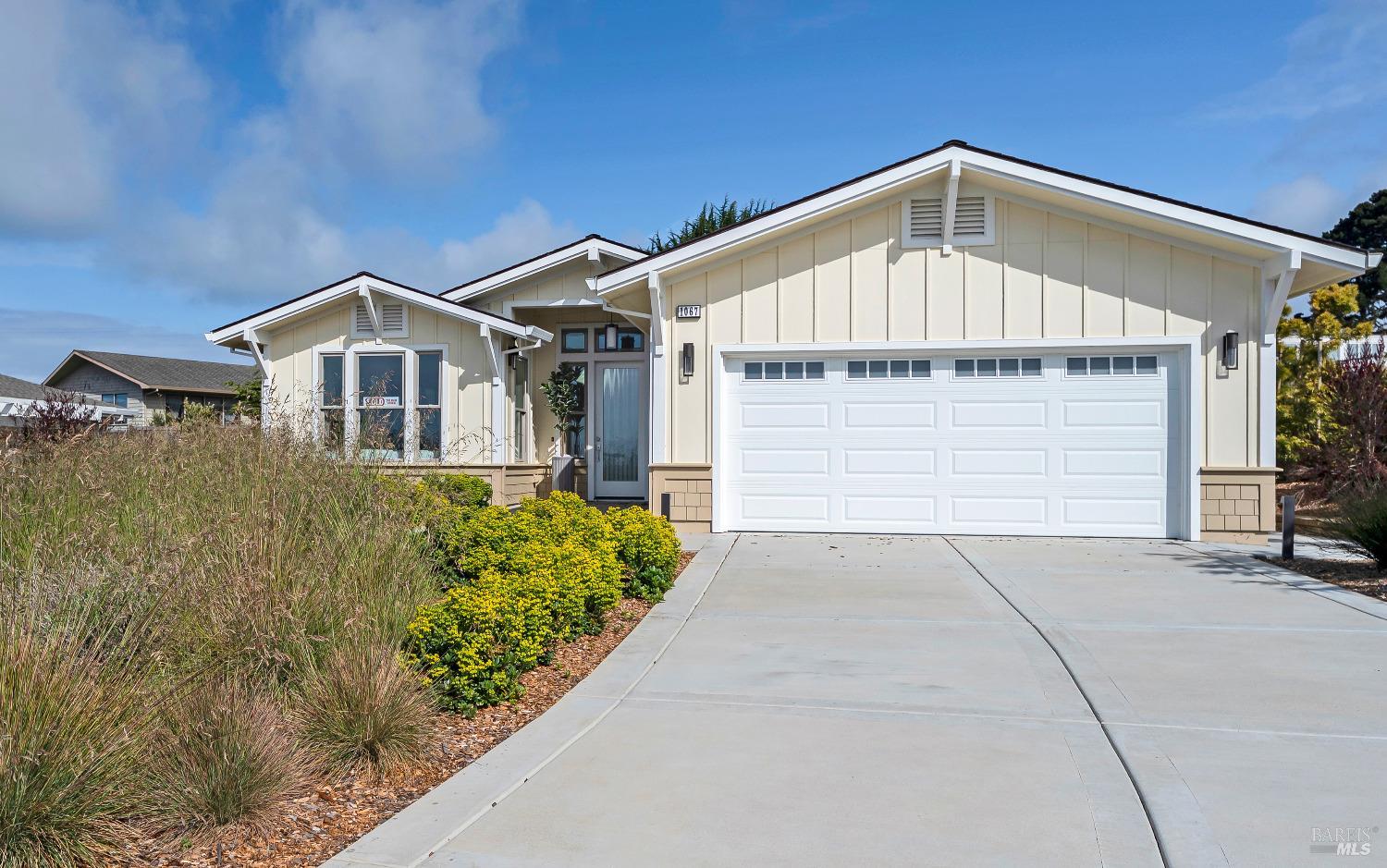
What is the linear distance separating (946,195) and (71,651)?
10164mm

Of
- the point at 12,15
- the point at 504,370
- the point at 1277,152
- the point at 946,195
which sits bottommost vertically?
the point at 504,370

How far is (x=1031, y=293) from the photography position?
36.4 ft

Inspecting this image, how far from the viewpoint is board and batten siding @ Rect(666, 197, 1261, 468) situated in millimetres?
10750

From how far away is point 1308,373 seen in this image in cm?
1498

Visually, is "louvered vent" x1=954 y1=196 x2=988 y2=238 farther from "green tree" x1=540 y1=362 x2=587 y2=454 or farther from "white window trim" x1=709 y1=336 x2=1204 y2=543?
"green tree" x1=540 y1=362 x2=587 y2=454

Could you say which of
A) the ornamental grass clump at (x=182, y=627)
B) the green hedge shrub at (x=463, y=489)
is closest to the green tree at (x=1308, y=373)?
the green hedge shrub at (x=463, y=489)

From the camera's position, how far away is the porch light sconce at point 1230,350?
1061cm

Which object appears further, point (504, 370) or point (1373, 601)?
point (504, 370)

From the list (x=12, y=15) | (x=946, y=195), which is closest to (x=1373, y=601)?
(x=946, y=195)

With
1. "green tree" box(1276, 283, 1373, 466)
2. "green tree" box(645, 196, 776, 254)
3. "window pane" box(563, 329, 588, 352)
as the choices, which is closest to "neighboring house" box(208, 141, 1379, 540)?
"window pane" box(563, 329, 588, 352)

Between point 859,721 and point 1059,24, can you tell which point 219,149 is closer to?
point 1059,24

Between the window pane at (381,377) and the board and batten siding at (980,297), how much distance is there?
16.4ft

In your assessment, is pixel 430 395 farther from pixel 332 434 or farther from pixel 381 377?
pixel 332 434

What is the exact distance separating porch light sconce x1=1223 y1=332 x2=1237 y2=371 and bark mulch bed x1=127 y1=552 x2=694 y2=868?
9099 mm
